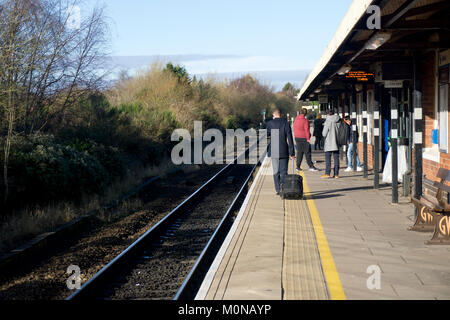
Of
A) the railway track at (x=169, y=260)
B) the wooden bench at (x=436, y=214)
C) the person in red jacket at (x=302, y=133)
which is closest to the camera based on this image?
the railway track at (x=169, y=260)

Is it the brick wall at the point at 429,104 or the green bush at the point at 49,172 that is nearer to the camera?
the brick wall at the point at 429,104

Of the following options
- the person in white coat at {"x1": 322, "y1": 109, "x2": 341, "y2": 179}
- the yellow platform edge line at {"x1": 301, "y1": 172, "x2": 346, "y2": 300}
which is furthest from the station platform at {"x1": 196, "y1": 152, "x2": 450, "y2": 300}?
the person in white coat at {"x1": 322, "y1": 109, "x2": 341, "y2": 179}

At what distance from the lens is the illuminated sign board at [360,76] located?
13578 mm

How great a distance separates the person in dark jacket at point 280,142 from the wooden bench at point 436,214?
402cm

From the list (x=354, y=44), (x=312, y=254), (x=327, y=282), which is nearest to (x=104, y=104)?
(x=354, y=44)

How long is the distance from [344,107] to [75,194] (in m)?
14.2

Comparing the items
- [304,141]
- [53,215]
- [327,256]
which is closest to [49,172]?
[53,215]

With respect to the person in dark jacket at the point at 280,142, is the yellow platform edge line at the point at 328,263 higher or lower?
lower

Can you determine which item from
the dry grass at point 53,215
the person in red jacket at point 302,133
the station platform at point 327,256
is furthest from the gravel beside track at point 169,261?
the person in red jacket at point 302,133

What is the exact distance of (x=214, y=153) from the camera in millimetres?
31594

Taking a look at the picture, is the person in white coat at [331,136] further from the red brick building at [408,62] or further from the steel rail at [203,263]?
the steel rail at [203,263]

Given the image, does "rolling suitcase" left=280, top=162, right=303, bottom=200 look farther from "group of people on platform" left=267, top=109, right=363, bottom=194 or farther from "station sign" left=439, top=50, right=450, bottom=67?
"station sign" left=439, top=50, right=450, bottom=67

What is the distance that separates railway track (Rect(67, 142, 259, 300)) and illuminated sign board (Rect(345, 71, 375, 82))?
4200 mm

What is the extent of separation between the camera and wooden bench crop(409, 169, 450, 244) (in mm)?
7512
